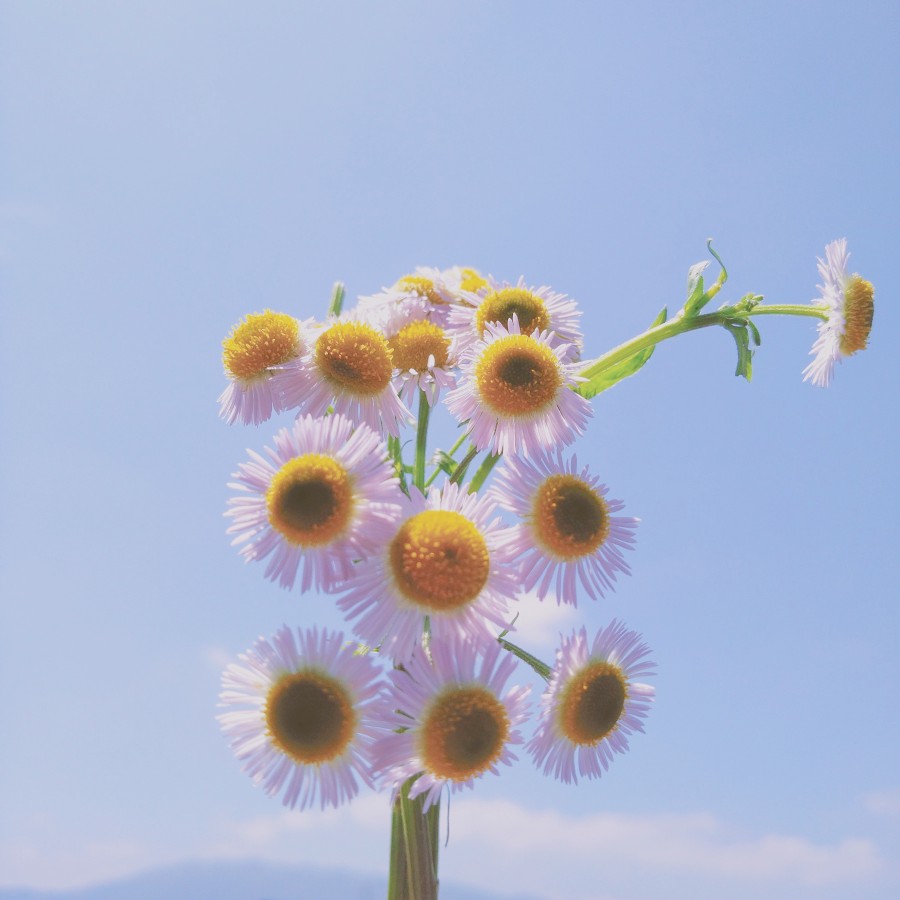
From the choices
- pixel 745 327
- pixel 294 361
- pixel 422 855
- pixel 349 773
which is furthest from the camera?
pixel 745 327

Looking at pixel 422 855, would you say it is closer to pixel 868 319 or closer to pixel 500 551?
pixel 500 551

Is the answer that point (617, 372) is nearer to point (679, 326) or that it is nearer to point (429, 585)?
point (679, 326)

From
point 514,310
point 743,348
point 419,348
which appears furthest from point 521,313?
point 743,348

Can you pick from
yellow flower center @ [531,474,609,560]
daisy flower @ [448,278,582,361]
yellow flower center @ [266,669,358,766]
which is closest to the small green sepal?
daisy flower @ [448,278,582,361]

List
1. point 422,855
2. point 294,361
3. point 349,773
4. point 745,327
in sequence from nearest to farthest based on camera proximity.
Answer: point 349,773 → point 422,855 → point 294,361 → point 745,327

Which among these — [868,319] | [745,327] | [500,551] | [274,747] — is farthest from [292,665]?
[868,319]

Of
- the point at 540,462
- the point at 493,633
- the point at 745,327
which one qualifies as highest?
the point at 745,327

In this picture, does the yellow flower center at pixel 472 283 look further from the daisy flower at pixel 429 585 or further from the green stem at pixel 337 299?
the daisy flower at pixel 429 585
